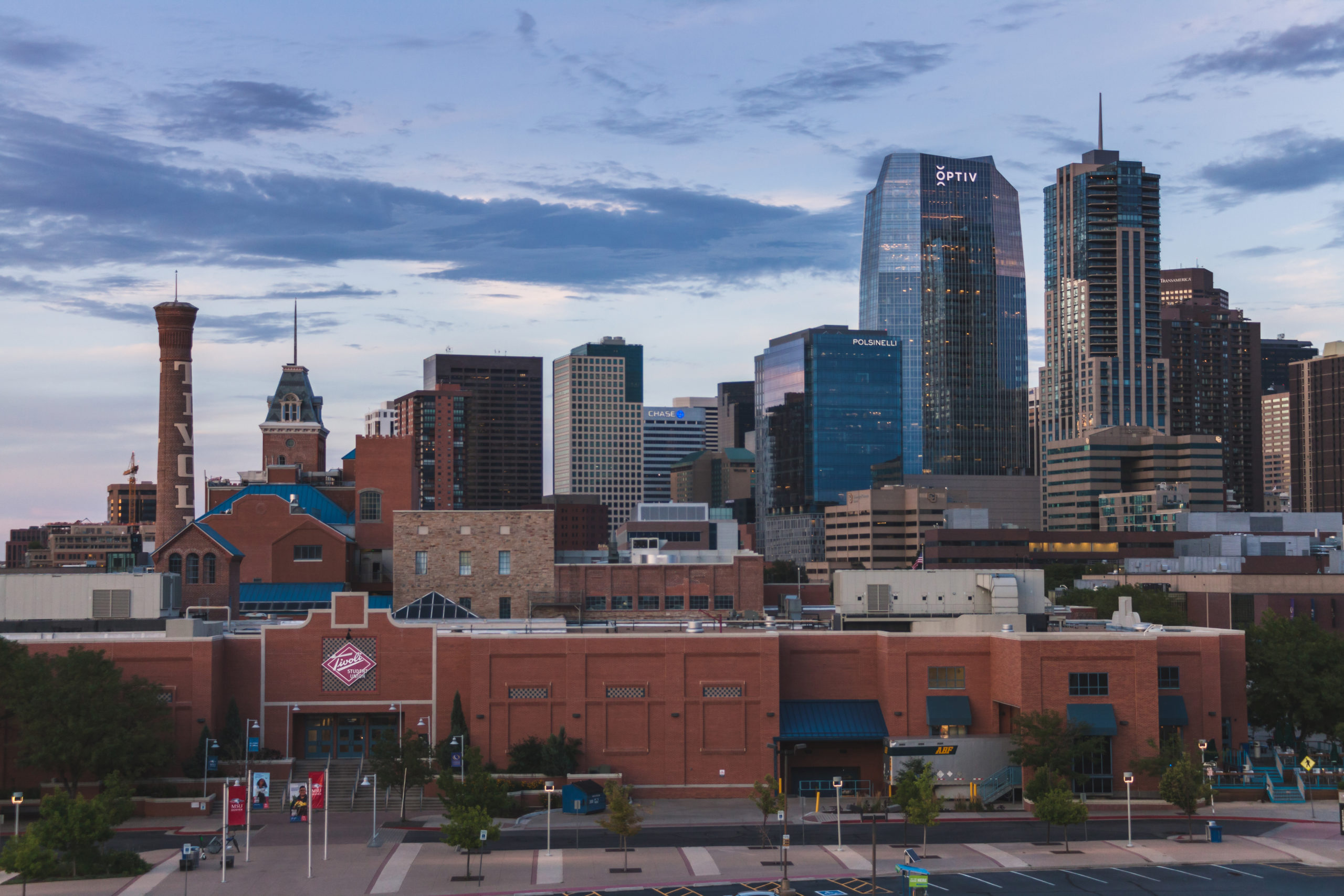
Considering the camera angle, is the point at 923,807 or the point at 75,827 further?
the point at 923,807

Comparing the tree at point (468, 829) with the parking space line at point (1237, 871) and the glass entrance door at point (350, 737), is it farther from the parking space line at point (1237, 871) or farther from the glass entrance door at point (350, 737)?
the parking space line at point (1237, 871)

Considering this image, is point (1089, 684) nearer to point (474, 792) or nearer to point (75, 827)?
point (474, 792)

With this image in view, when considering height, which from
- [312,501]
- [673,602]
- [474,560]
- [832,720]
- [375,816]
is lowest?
[375,816]

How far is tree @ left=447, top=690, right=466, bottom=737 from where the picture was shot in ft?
249

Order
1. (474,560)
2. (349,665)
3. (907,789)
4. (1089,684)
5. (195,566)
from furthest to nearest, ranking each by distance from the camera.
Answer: (474,560), (195,566), (349,665), (1089,684), (907,789)

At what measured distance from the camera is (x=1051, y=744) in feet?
232

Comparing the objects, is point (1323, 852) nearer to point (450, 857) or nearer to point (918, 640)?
point (918, 640)

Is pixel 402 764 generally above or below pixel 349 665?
below

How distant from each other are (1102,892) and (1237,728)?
1145 inches

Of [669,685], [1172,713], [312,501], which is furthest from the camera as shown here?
[312,501]

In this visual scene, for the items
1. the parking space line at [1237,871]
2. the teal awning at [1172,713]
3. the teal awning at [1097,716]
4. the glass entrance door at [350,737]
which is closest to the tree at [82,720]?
the glass entrance door at [350,737]

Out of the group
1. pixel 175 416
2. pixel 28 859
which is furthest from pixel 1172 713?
pixel 175 416

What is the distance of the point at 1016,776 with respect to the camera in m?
74.6

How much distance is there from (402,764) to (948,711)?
94.1ft
